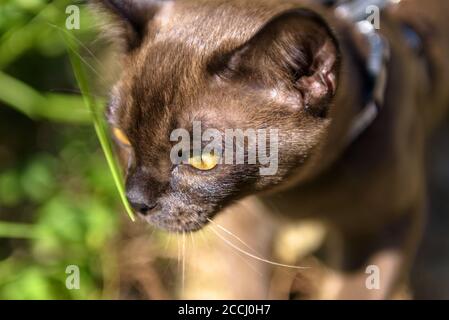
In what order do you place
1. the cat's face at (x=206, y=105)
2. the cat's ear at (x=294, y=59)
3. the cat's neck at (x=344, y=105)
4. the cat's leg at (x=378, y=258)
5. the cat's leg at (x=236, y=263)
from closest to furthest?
1. the cat's ear at (x=294, y=59)
2. the cat's face at (x=206, y=105)
3. the cat's neck at (x=344, y=105)
4. the cat's leg at (x=378, y=258)
5. the cat's leg at (x=236, y=263)

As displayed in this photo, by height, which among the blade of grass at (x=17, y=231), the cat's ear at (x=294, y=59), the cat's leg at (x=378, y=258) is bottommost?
the cat's leg at (x=378, y=258)

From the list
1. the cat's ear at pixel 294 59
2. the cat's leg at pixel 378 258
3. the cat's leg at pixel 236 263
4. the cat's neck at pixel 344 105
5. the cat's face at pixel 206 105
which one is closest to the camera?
the cat's ear at pixel 294 59

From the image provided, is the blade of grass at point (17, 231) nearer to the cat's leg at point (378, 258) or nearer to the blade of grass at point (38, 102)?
the blade of grass at point (38, 102)

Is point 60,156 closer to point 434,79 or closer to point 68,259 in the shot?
point 68,259

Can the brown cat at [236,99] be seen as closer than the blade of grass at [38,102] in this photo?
Yes

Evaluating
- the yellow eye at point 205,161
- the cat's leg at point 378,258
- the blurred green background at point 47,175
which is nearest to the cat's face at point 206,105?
the yellow eye at point 205,161

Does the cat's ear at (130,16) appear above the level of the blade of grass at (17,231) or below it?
above

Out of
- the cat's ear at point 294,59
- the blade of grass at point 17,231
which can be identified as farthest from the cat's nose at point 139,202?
the blade of grass at point 17,231
